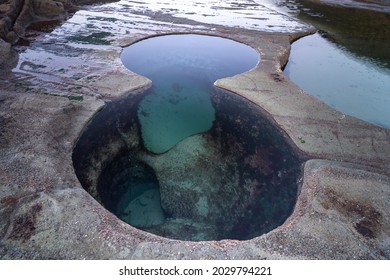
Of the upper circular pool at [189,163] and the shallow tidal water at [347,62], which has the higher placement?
the shallow tidal water at [347,62]

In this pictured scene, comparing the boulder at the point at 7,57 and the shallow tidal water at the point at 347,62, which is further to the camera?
the boulder at the point at 7,57

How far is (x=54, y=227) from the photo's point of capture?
6590mm

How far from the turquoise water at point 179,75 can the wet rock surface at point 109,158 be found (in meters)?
0.73

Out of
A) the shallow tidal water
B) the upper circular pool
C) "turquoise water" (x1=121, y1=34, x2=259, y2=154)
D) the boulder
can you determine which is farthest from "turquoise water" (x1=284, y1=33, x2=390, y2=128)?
the boulder

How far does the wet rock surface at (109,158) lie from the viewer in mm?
6418

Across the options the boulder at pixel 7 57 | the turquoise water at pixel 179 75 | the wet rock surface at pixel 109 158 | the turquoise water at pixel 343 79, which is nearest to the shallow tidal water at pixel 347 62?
the turquoise water at pixel 343 79

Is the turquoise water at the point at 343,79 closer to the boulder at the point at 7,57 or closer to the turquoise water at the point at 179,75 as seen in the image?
the turquoise water at the point at 179,75

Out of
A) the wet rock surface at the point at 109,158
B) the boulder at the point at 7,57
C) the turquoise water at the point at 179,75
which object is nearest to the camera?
the wet rock surface at the point at 109,158

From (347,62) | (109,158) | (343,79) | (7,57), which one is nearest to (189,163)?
(109,158)

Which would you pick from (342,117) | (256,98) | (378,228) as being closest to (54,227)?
(378,228)

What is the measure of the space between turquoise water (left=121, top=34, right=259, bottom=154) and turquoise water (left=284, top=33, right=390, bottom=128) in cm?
274

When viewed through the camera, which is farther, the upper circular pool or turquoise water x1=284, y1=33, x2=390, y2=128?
turquoise water x1=284, y1=33, x2=390, y2=128

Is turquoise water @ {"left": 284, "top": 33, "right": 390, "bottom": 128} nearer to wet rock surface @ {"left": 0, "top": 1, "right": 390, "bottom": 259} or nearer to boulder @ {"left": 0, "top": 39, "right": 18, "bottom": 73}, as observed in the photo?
wet rock surface @ {"left": 0, "top": 1, "right": 390, "bottom": 259}

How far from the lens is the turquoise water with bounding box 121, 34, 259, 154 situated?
11.7 meters
